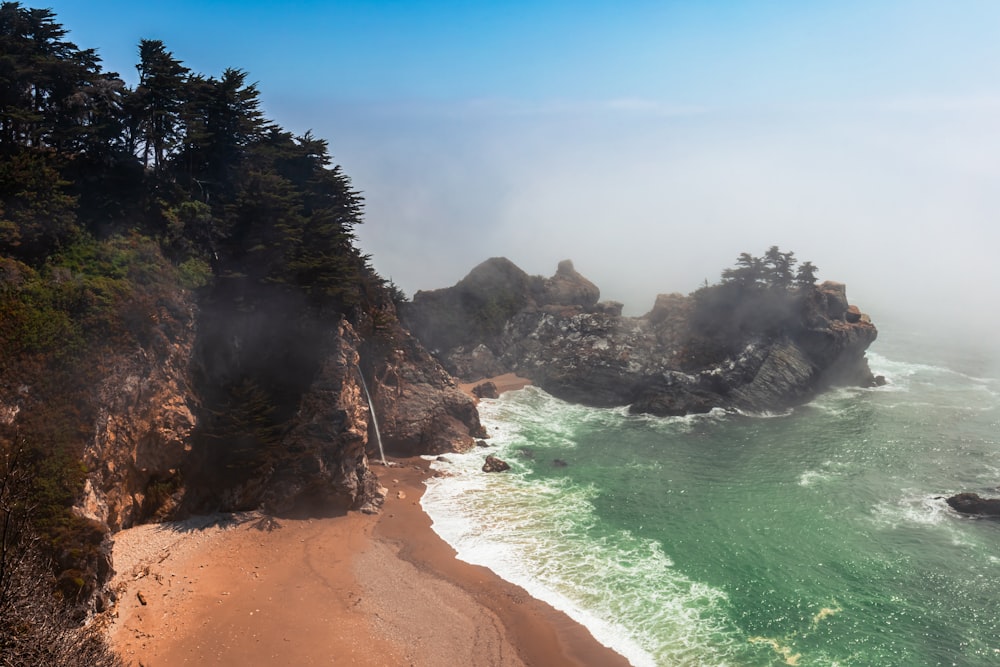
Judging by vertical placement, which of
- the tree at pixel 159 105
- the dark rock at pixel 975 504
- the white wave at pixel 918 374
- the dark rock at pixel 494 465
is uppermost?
the tree at pixel 159 105

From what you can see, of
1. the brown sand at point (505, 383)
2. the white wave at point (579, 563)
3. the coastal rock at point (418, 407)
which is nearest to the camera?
the white wave at point (579, 563)

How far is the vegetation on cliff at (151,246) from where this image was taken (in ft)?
80.2

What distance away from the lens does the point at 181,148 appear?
36062 mm

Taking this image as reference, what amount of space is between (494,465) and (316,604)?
18.6 m

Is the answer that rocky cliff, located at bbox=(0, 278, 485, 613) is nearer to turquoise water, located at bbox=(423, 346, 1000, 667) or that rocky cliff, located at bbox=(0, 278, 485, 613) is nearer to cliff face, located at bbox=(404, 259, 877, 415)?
turquoise water, located at bbox=(423, 346, 1000, 667)

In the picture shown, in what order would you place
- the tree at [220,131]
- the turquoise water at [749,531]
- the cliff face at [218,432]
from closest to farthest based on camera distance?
the turquoise water at [749,531], the cliff face at [218,432], the tree at [220,131]

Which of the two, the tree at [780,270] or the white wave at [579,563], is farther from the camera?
the tree at [780,270]

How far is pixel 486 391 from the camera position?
61.9 meters

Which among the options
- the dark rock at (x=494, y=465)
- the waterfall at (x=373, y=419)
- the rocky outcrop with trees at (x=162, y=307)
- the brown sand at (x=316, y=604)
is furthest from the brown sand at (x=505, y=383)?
the brown sand at (x=316, y=604)

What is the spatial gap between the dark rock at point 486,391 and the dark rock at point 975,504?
3976 centimetres

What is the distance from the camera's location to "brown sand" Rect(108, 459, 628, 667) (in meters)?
21.5

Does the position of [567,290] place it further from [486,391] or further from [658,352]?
[486,391]

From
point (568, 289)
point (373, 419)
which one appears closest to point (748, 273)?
point (568, 289)

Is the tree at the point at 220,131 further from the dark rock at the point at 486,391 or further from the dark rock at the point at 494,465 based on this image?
the dark rock at the point at 486,391
